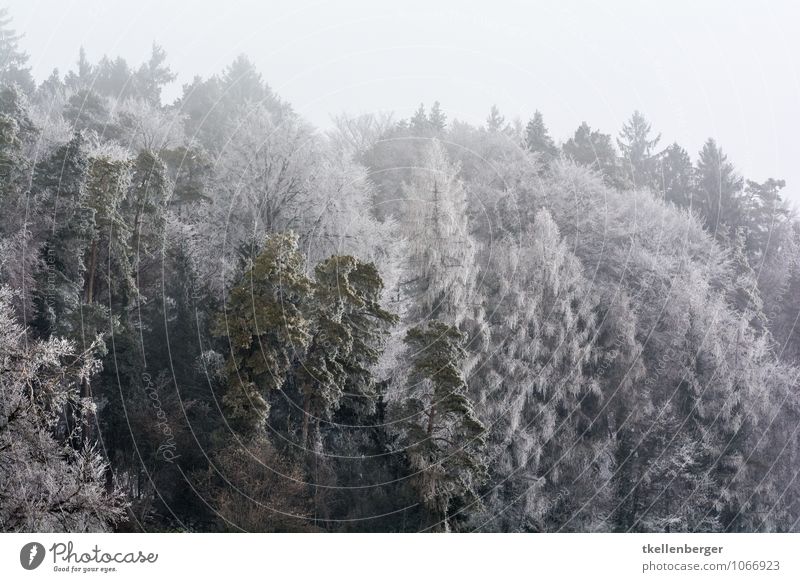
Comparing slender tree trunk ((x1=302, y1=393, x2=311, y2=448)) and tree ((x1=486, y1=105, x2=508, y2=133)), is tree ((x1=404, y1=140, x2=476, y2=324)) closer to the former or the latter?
slender tree trunk ((x1=302, y1=393, x2=311, y2=448))

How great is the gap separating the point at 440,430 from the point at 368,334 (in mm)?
3250

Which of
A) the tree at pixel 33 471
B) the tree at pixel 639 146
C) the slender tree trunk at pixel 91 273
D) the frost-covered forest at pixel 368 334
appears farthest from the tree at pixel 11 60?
the tree at pixel 639 146

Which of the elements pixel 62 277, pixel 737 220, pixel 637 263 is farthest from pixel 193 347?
pixel 737 220

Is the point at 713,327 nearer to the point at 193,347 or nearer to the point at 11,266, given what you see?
the point at 193,347

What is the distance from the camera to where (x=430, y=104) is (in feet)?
119

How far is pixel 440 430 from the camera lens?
22.0m

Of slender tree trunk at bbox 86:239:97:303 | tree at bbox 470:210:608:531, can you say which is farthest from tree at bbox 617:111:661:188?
slender tree trunk at bbox 86:239:97:303

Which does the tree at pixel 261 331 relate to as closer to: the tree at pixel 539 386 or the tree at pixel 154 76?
the tree at pixel 539 386

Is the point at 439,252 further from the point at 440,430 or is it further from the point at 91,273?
the point at 91,273

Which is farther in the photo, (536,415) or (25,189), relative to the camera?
(536,415)

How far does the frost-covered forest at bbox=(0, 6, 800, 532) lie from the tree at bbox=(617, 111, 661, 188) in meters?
8.52

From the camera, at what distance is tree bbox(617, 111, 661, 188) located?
45656 millimetres

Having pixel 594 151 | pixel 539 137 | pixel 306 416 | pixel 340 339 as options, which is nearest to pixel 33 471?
pixel 306 416
